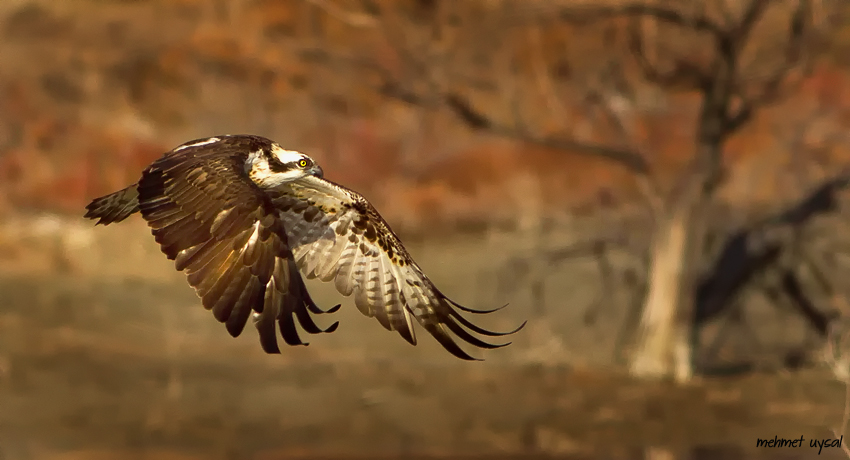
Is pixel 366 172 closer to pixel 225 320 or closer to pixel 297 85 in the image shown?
pixel 297 85

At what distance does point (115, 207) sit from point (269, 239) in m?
1.33

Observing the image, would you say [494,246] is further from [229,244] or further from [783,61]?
[229,244]

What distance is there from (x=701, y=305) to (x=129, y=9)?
13328mm

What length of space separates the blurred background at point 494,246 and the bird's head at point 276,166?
767 cm

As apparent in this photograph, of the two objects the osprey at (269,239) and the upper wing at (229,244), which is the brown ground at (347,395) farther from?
the upper wing at (229,244)

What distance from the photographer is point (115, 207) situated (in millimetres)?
7543

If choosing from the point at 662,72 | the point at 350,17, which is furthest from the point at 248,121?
the point at 662,72

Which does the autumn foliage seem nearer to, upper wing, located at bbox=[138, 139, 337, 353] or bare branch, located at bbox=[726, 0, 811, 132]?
bare branch, located at bbox=[726, 0, 811, 132]

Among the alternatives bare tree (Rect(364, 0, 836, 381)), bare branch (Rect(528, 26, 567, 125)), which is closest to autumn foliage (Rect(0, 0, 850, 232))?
bare branch (Rect(528, 26, 567, 125))

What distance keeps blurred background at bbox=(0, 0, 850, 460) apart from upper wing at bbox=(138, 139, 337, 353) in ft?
26.7

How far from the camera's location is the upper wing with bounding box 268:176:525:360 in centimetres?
779

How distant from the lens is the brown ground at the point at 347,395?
15.0 m

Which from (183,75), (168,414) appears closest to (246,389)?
(168,414)

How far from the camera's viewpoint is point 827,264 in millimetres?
17188
